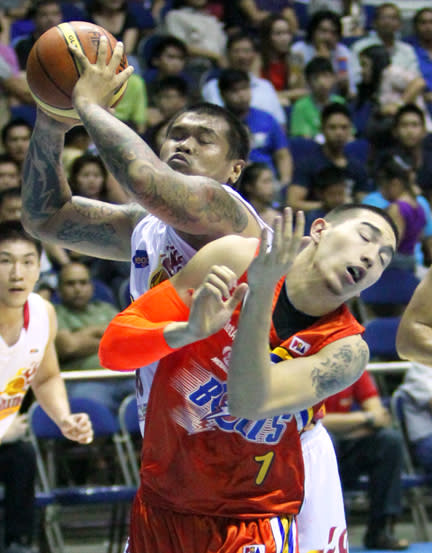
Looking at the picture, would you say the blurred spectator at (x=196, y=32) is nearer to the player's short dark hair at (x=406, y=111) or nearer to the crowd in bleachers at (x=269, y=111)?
the crowd in bleachers at (x=269, y=111)

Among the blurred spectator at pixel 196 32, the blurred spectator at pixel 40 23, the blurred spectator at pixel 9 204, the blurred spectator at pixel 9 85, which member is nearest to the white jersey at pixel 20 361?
the blurred spectator at pixel 9 204

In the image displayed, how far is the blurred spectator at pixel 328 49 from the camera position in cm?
913

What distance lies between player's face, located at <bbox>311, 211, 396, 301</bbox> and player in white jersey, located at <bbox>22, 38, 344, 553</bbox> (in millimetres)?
331

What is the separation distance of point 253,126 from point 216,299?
18.6 feet

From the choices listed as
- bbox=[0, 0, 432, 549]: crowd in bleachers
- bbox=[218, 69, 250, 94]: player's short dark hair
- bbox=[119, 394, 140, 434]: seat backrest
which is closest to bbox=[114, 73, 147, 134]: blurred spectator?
bbox=[0, 0, 432, 549]: crowd in bleachers

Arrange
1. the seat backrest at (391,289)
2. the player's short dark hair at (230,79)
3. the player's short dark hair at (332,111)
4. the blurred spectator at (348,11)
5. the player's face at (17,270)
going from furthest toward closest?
the blurred spectator at (348,11) → the player's short dark hair at (332,111) → the player's short dark hair at (230,79) → the seat backrest at (391,289) → the player's face at (17,270)

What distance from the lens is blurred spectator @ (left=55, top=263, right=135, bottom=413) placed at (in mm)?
5617

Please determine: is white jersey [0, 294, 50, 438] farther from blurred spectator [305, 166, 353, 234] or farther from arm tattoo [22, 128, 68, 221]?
blurred spectator [305, 166, 353, 234]

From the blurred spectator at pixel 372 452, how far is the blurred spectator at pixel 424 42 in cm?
519

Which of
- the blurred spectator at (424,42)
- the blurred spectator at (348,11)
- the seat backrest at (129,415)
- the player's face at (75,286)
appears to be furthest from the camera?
the blurred spectator at (348,11)

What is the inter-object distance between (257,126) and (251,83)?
0.58 metres

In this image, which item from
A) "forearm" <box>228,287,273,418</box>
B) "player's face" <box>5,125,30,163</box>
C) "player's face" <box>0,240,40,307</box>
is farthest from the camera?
"player's face" <box>5,125,30,163</box>

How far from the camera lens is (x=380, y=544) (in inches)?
209

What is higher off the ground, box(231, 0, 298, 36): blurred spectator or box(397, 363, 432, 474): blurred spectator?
box(231, 0, 298, 36): blurred spectator
